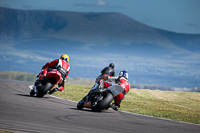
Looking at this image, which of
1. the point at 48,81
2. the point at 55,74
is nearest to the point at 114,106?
the point at 55,74

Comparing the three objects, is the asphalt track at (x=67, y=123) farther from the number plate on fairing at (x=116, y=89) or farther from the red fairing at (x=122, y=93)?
the red fairing at (x=122, y=93)

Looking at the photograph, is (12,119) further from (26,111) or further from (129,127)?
(129,127)

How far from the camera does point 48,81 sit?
57.0ft

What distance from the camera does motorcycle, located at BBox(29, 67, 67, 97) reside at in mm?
17266

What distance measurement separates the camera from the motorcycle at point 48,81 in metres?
17.3

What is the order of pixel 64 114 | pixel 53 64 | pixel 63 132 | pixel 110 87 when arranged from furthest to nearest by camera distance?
pixel 53 64 → pixel 110 87 → pixel 64 114 → pixel 63 132

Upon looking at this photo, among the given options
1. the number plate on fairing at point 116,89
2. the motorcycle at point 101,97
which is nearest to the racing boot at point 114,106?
the motorcycle at point 101,97

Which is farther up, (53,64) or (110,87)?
(53,64)

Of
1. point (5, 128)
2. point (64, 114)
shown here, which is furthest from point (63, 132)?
point (64, 114)

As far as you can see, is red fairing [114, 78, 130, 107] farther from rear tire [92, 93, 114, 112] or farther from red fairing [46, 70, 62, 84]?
red fairing [46, 70, 62, 84]

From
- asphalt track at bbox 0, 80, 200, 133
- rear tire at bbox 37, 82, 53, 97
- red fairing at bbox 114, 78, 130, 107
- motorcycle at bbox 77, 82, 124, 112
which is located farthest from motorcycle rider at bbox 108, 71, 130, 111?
rear tire at bbox 37, 82, 53, 97

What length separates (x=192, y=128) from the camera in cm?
1195

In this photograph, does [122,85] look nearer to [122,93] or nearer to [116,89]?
[122,93]

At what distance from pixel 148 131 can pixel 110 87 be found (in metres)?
3.73
